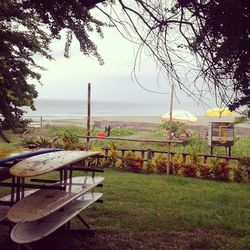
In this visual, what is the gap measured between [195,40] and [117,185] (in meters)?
5.93

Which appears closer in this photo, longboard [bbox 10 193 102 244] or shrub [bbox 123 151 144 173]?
longboard [bbox 10 193 102 244]

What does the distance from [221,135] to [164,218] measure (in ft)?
29.1

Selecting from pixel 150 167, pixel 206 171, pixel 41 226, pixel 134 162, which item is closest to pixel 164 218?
pixel 41 226

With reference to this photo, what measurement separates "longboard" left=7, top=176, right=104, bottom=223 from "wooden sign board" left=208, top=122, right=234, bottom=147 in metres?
10.2

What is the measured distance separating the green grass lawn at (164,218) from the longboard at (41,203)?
0.82 m

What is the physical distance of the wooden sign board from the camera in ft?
49.6

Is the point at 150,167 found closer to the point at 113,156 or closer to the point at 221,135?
the point at 113,156

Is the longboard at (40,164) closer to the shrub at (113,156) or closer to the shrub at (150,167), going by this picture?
the shrub at (150,167)

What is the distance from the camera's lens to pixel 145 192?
9.09 metres

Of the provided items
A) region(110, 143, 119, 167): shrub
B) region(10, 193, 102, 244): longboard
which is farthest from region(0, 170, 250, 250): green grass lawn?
region(110, 143, 119, 167): shrub

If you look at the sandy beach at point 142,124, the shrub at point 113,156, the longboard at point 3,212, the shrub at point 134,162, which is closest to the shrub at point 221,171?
the shrub at point 134,162

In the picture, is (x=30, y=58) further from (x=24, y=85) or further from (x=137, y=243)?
(x=137, y=243)

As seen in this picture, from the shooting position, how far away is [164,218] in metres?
6.96

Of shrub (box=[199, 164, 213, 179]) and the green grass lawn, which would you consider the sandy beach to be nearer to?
shrub (box=[199, 164, 213, 179])
